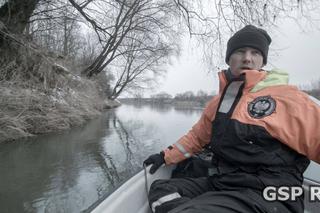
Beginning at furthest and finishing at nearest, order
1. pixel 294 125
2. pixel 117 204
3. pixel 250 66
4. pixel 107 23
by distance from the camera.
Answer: pixel 107 23
pixel 250 66
pixel 117 204
pixel 294 125

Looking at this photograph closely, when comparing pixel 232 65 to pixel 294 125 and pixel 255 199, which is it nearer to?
pixel 294 125

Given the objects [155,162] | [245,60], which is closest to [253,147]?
[245,60]

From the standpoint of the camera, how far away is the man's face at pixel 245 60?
221 centimetres

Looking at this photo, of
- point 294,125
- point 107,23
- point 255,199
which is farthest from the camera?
point 107,23

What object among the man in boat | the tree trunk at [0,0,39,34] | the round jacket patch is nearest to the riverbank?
the tree trunk at [0,0,39,34]

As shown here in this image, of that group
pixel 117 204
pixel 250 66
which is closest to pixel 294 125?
pixel 250 66

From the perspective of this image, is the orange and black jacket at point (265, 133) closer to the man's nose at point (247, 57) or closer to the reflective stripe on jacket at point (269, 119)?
the reflective stripe on jacket at point (269, 119)

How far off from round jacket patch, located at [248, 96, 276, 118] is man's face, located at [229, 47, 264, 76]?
0.34 metres

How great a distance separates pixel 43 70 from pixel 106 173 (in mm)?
5569

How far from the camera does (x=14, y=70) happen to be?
25.9ft

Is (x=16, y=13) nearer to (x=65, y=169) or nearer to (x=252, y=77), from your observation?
(x=65, y=169)

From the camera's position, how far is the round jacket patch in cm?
184

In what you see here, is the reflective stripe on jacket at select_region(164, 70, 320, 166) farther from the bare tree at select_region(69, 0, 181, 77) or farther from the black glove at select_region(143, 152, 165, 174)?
the bare tree at select_region(69, 0, 181, 77)

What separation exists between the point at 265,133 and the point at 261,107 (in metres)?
0.17
